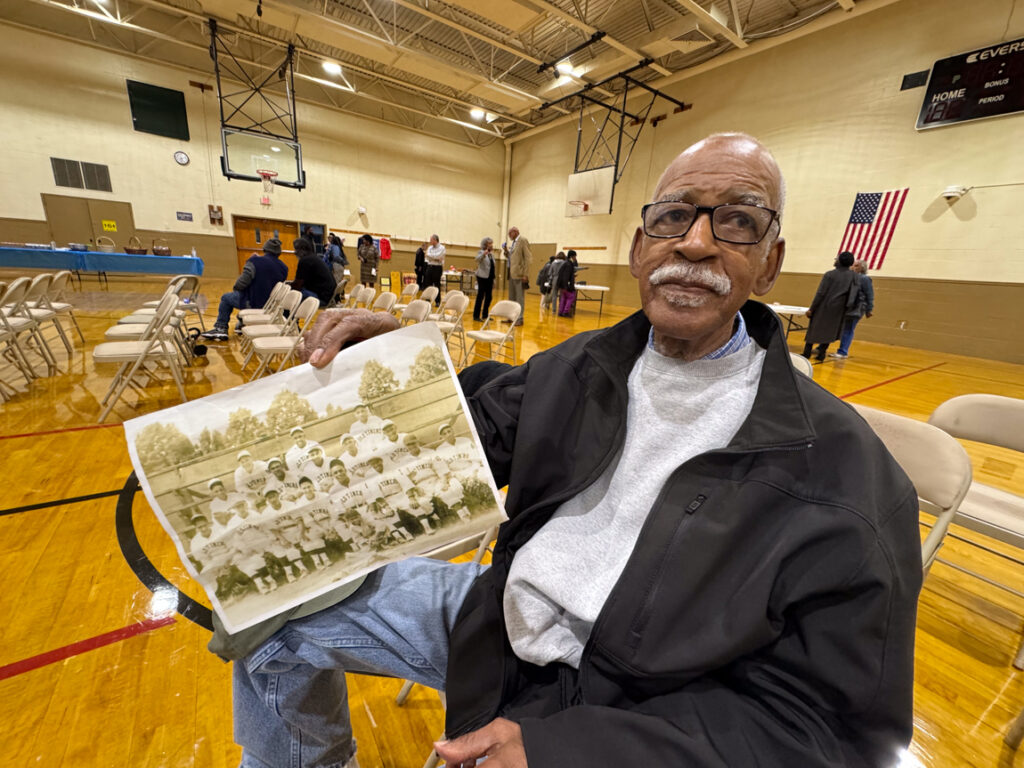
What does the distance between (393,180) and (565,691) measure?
624 inches

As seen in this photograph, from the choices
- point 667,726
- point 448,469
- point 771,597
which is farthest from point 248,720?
point 771,597

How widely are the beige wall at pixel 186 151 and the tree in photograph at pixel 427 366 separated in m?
14.4

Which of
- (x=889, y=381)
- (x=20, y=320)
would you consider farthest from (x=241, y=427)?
(x=889, y=381)

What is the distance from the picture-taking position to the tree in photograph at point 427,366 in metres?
0.69

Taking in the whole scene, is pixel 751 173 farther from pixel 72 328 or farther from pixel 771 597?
pixel 72 328

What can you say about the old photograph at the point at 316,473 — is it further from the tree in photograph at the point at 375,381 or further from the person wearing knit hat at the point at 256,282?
the person wearing knit hat at the point at 256,282

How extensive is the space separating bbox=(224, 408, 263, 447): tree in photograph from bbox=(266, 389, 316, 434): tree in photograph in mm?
19

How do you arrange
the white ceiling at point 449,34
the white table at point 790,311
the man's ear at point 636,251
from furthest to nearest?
1. the white ceiling at point 449,34
2. the white table at point 790,311
3. the man's ear at point 636,251

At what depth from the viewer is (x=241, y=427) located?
626 mm

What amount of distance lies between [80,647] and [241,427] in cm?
143

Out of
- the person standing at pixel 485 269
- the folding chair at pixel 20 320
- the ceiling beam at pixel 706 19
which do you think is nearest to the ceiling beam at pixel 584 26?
the ceiling beam at pixel 706 19

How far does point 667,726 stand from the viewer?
54cm

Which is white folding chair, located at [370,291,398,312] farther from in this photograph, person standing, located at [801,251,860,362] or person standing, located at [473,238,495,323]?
person standing, located at [801,251,860,362]

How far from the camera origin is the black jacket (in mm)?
536
